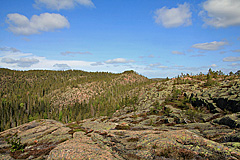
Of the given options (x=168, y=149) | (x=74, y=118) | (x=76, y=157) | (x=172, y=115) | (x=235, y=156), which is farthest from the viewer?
(x=74, y=118)

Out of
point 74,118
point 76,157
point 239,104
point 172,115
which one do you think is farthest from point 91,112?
point 76,157

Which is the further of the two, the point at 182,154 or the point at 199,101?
the point at 199,101

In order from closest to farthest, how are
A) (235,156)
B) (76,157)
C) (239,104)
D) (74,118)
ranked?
(235,156) → (76,157) → (239,104) → (74,118)

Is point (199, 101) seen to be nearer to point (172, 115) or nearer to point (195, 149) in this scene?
point (172, 115)

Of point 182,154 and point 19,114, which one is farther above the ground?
point 182,154

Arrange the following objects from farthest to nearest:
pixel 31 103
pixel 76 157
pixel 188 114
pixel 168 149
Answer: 1. pixel 31 103
2. pixel 188 114
3. pixel 168 149
4. pixel 76 157

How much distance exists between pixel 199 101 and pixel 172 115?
16.3 m

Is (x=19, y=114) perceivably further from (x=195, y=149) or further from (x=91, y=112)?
(x=195, y=149)

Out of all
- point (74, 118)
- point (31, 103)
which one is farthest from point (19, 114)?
point (74, 118)

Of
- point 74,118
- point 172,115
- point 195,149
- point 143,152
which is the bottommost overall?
point 74,118

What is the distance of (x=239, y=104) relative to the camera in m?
37.8

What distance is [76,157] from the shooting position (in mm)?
14016

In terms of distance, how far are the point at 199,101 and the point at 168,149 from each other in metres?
50.3

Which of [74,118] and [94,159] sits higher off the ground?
[94,159]
